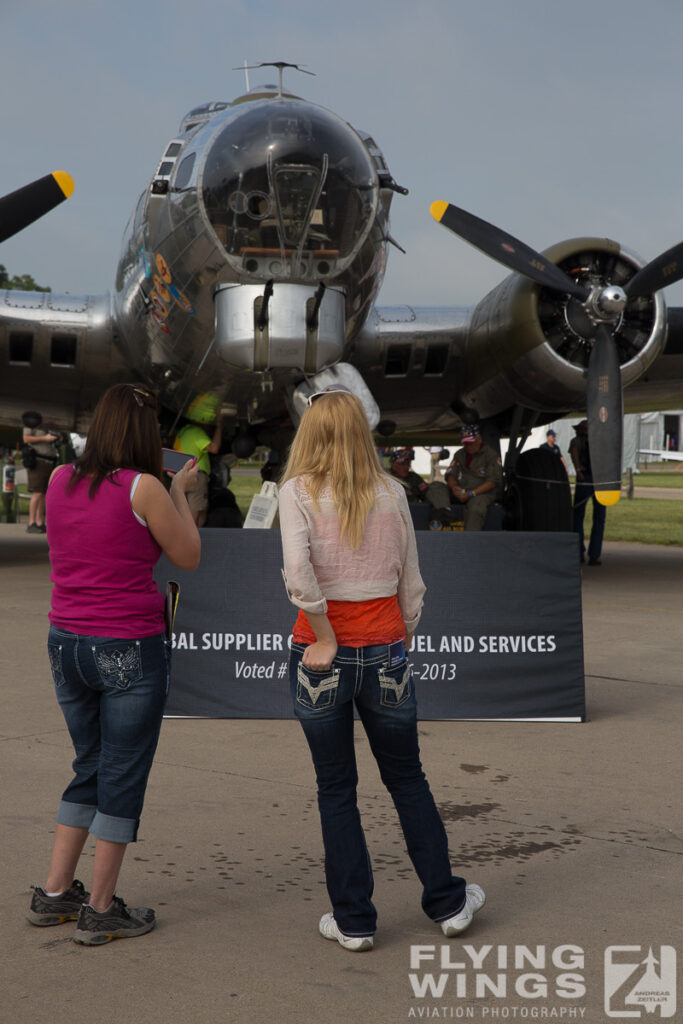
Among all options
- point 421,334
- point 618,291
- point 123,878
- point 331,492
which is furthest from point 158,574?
point 421,334

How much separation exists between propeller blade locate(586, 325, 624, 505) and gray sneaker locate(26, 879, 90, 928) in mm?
8243

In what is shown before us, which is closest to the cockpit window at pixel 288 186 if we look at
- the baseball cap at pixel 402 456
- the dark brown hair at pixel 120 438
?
the dark brown hair at pixel 120 438

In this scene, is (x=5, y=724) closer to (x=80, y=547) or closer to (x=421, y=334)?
(x=80, y=547)

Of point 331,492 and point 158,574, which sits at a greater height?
point 331,492

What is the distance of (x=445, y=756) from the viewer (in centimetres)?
526

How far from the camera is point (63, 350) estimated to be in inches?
479

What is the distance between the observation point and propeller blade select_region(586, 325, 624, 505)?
1071 centimetres

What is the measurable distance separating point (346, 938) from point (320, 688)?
746mm

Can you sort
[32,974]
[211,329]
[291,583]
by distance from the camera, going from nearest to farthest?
1. [32,974]
2. [291,583]
3. [211,329]

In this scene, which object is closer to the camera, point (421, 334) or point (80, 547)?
point (80, 547)

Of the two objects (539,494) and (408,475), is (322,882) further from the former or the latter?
(408,475)

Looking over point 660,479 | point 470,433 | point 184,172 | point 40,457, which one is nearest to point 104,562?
point 184,172

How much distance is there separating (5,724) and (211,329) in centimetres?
460

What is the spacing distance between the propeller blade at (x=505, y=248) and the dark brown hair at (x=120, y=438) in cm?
792
